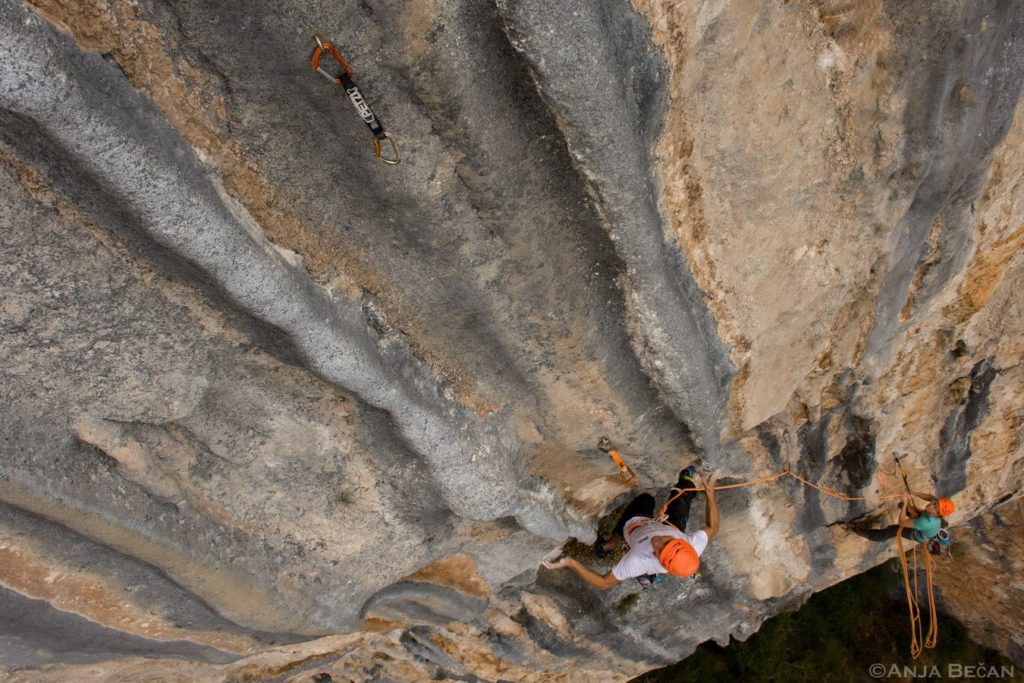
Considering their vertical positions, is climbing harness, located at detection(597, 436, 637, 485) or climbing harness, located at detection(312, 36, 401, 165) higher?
climbing harness, located at detection(312, 36, 401, 165)

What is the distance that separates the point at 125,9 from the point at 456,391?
80 cm

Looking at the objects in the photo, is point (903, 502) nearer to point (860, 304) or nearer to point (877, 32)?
point (860, 304)

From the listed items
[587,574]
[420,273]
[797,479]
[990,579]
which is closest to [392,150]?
[420,273]

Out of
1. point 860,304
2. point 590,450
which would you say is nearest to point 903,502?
point 860,304

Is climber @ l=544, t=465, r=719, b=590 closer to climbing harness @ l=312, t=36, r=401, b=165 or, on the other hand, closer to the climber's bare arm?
the climber's bare arm

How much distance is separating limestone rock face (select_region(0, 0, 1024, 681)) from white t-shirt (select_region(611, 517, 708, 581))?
24 centimetres

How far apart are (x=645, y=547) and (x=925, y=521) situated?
90cm

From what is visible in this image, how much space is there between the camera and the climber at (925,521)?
2.07 m

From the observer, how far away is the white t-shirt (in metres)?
1.95

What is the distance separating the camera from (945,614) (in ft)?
13.6

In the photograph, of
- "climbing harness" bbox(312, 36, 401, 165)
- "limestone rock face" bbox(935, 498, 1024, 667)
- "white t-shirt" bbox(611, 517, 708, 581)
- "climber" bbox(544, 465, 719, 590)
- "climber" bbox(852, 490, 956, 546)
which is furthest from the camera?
"limestone rock face" bbox(935, 498, 1024, 667)

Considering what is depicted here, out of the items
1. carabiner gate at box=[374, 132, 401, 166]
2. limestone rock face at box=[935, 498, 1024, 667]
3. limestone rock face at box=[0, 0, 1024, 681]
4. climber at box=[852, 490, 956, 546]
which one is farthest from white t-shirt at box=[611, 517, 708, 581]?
limestone rock face at box=[935, 498, 1024, 667]

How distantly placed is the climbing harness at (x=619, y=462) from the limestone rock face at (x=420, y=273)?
28 millimetres

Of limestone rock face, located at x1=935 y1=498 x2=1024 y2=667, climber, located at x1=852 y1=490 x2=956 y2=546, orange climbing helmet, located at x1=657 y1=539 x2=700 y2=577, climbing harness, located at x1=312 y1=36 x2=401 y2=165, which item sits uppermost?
limestone rock face, located at x1=935 y1=498 x2=1024 y2=667
